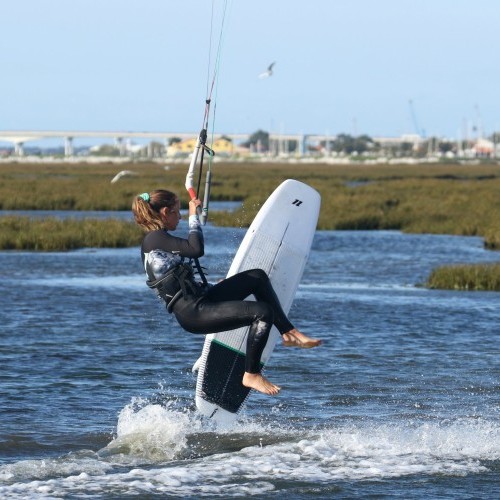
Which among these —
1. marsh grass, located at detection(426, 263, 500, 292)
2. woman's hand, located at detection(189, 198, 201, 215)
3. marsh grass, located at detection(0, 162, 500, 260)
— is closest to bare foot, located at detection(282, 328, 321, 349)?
woman's hand, located at detection(189, 198, 201, 215)

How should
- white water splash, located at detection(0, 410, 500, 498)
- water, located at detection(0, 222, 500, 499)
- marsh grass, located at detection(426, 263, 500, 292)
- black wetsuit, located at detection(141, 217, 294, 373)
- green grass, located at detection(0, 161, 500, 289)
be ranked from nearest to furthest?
white water splash, located at detection(0, 410, 500, 498) → water, located at detection(0, 222, 500, 499) → black wetsuit, located at detection(141, 217, 294, 373) → marsh grass, located at detection(426, 263, 500, 292) → green grass, located at detection(0, 161, 500, 289)

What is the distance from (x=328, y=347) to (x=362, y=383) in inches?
114

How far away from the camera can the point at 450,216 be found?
46000 mm

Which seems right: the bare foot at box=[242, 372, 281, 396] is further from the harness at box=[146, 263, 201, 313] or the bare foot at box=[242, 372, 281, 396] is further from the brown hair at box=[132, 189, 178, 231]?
the brown hair at box=[132, 189, 178, 231]

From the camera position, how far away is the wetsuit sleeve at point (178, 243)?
32.8 feet

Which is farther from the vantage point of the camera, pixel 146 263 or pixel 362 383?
pixel 362 383

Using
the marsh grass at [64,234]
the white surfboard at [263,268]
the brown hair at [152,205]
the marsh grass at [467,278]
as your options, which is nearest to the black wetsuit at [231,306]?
the brown hair at [152,205]

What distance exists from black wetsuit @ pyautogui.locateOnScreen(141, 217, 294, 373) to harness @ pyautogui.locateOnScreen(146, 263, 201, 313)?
0.06 ft

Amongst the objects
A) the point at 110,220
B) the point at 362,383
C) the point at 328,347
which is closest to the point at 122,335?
the point at 328,347

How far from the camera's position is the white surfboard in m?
11.6

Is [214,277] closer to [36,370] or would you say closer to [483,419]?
[36,370]

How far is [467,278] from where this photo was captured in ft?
81.9

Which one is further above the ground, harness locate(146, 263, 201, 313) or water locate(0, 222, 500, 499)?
harness locate(146, 263, 201, 313)

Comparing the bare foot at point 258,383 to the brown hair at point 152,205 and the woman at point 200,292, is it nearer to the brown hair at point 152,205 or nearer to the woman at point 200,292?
the woman at point 200,292
